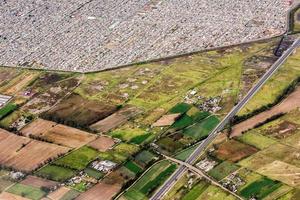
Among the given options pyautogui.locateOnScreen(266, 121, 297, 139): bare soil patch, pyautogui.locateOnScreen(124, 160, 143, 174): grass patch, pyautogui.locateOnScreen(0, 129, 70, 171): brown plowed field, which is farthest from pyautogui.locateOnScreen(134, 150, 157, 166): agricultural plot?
pyautogui.locateOnScreen(266, 121, 297, 139): bare soil patch

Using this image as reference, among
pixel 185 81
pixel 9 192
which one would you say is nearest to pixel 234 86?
pixel 185 81

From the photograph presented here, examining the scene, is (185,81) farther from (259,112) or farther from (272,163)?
(272,163)

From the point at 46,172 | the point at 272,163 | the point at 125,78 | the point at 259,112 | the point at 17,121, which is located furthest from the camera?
the point at 125,78

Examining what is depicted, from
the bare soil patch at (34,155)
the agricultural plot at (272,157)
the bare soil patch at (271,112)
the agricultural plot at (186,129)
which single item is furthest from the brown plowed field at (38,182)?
the bare soil patch at (271,112)

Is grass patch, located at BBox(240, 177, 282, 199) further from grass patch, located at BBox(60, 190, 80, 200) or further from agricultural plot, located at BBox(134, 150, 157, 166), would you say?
grass patch, located at BBox(60, 190, 80, 200)

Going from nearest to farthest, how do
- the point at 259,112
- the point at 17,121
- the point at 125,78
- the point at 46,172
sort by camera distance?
the point at 46,172
the point at 259,112
the point at 17,121
the point at 125,78

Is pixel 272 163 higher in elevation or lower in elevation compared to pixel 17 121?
lower
